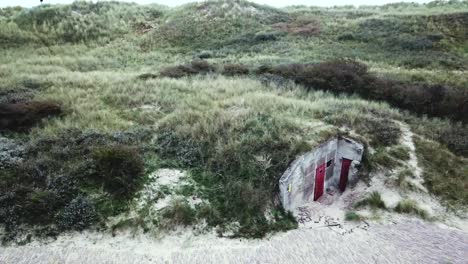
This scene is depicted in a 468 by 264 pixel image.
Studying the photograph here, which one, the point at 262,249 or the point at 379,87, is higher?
the point at 379,87

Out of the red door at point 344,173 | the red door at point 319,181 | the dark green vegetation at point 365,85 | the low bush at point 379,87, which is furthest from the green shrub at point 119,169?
the low bush at point 379,87

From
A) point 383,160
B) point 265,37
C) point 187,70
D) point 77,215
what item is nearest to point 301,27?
point 265,37

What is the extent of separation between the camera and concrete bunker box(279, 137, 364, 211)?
435 inches

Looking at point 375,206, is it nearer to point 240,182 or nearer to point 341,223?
point 341,223

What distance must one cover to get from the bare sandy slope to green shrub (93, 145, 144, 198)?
5.11 feet

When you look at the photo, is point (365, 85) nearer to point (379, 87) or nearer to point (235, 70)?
point (379, 87)

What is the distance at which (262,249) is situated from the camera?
30.3ft

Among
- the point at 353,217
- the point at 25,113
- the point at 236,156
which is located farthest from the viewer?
the point at 25,113

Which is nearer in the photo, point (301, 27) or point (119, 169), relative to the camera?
point (119, 169)

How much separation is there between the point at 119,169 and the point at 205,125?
3.61m

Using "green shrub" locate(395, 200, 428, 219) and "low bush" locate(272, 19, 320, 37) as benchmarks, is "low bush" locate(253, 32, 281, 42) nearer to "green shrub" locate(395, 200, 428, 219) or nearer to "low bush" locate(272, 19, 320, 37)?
"low bush" locate(272, 19, 320, 37)

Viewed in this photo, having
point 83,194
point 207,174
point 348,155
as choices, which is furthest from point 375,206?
point 83,194

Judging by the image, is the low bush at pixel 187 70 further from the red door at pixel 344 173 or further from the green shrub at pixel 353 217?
the green shrub at pixel 353 217

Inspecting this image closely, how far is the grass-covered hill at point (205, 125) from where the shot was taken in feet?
33.1
